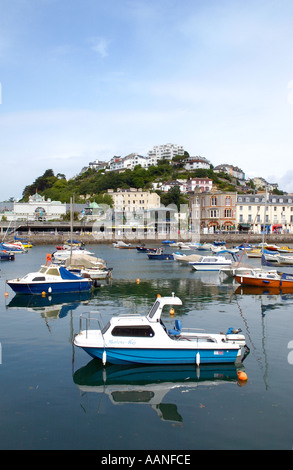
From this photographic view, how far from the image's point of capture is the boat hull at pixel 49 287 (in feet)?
109

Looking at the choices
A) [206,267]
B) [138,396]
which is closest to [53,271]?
[138,396]

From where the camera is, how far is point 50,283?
33.8 metres

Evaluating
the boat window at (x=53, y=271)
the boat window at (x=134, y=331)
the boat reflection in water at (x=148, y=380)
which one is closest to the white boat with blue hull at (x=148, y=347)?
the boat window at (x=134, y=331)

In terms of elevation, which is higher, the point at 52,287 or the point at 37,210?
the point at 37,210

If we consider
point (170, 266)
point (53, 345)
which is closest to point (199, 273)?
point (170, 266)

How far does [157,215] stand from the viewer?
133 meters

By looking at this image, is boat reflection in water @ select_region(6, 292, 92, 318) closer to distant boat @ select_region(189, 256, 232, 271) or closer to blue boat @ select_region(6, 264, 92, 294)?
blue boat @ select_region(6, 264, 92, 294)

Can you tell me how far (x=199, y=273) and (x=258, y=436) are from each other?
1504 inches

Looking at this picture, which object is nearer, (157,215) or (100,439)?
(100,439)

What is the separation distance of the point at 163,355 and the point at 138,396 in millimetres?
2621

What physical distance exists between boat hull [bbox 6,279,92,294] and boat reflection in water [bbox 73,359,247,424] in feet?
54.7

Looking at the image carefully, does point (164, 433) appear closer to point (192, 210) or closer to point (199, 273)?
point (199, 273)

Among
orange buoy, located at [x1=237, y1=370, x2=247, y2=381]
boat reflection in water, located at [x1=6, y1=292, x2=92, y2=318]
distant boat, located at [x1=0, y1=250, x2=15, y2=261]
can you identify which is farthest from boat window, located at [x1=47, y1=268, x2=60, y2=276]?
distant boat, located at [x1=0, y1=250, x2=15, y2=261]

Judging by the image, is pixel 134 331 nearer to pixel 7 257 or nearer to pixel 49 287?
pixel 49 287
